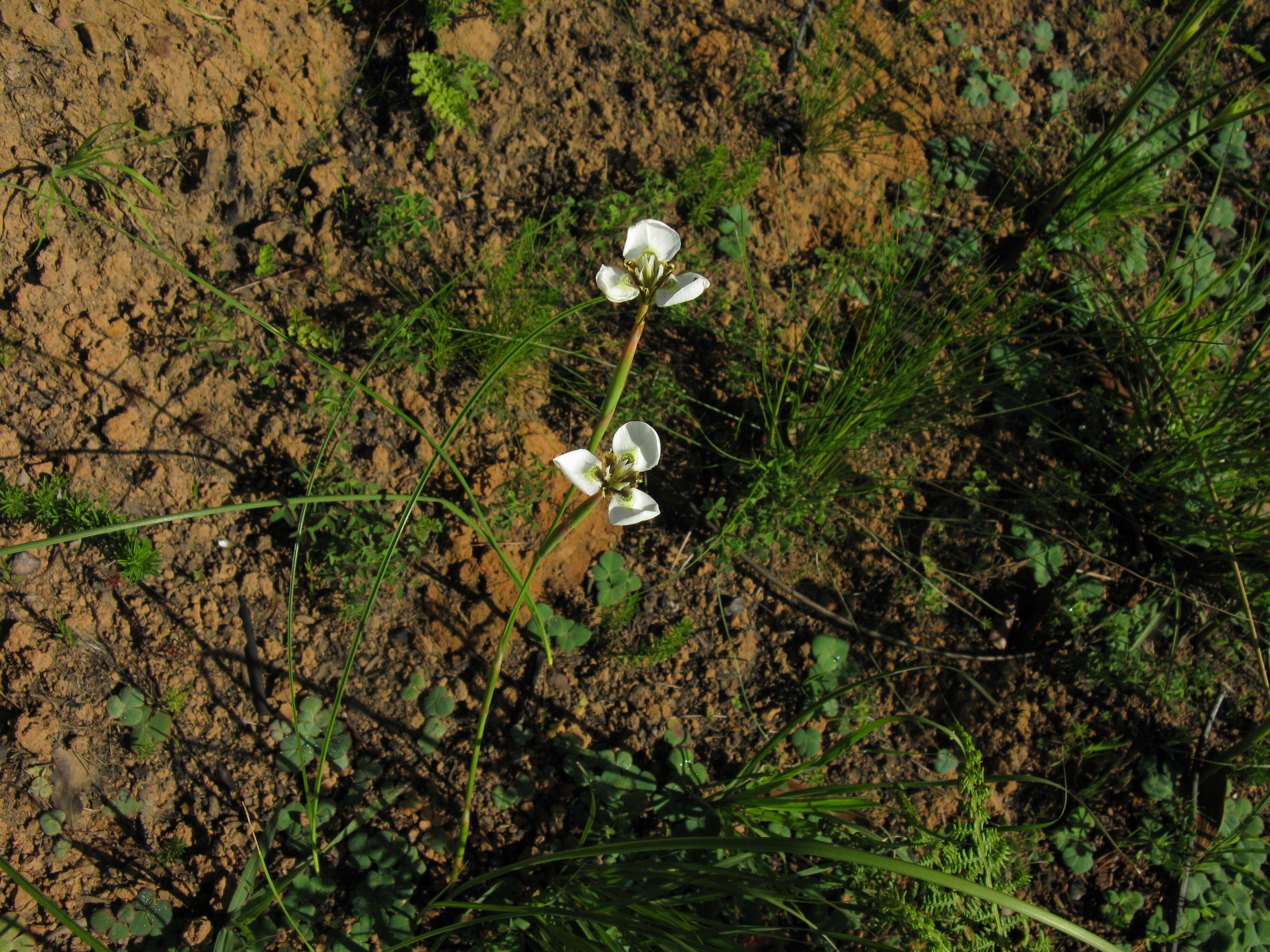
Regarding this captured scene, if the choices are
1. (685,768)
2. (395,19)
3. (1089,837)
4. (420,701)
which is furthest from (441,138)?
(1089,837)

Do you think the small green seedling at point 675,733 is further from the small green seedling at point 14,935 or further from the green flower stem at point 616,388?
the small green seedling at point 14,935

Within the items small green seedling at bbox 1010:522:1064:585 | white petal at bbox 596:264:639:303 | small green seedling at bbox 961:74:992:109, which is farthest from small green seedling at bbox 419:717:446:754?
small green seedling at bbox 961:74:992:109

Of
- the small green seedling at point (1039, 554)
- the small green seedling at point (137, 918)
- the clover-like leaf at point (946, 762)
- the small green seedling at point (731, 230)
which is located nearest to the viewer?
the small green seedling at point (137, 918)

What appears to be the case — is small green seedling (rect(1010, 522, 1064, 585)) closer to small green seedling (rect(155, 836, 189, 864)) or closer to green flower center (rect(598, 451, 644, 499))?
green flower center (rect(598, 451, 644, 499))

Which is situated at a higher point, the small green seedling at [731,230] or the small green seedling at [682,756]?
the small green seedling at [731,230]

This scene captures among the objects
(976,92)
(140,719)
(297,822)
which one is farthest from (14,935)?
(976,92)

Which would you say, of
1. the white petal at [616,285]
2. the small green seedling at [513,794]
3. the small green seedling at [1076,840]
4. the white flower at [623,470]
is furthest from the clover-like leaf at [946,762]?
the white petal at [616,285]
